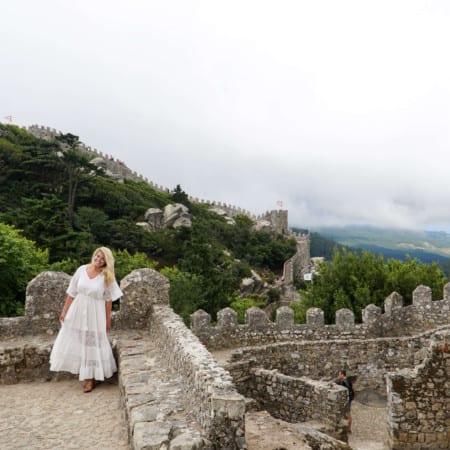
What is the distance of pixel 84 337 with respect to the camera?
528cm

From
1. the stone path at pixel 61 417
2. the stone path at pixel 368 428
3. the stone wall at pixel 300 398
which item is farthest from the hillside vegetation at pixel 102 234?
the stone path at pixel 368 428

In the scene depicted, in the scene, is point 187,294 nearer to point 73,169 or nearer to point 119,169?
point 73,169

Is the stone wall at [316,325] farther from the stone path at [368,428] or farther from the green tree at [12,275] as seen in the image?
the green tree at [12,275]

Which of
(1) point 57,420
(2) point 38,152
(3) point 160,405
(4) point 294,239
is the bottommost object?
(1) point 57,420

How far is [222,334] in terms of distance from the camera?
1320 centimetres

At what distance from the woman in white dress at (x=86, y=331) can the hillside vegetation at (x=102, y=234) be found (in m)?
9.40

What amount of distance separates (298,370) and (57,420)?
7971 millimetres

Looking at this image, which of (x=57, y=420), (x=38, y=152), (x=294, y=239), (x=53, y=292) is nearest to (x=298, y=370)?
(x=53, y=292)

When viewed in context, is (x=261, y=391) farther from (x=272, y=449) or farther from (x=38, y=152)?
(x=38, y=152)

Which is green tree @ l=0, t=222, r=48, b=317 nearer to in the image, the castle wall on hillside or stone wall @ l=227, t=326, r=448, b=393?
stone wall @ l=227, t=326, r=448, b=393

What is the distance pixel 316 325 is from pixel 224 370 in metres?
10.6

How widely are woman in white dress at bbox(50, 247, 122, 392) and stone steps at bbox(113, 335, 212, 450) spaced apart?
0.32 meters

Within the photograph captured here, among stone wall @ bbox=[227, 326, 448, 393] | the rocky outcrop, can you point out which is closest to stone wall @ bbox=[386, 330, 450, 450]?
stone wall @ bbox=[227, 326, 448, 393]

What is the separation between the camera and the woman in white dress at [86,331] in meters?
5.28
